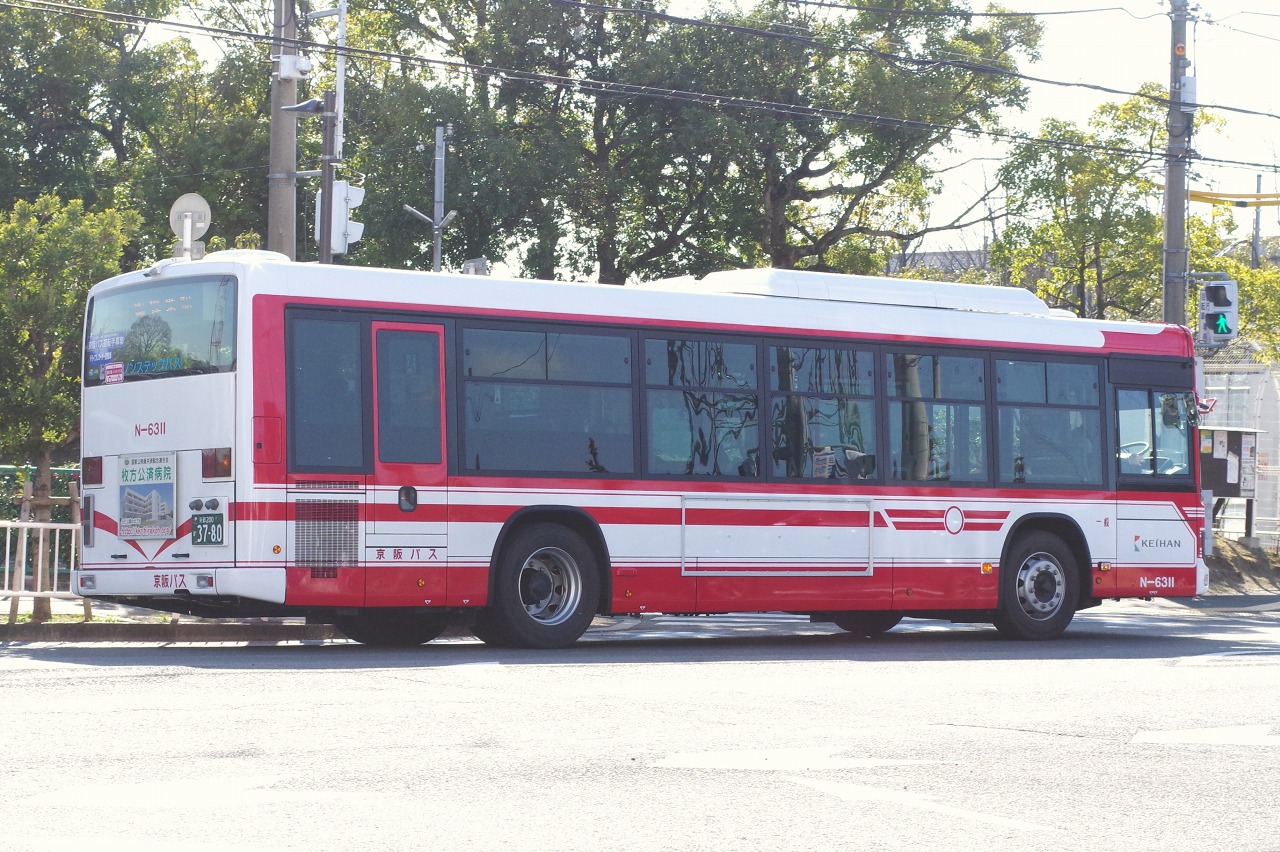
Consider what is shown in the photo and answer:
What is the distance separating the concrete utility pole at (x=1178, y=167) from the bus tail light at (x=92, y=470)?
52.6 ft

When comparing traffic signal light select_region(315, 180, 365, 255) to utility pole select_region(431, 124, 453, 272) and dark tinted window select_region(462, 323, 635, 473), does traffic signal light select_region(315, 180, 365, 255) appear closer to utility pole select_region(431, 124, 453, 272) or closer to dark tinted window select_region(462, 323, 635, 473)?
dark tinted window select_region(462, 323, 635, 473)

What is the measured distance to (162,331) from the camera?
13.4 m

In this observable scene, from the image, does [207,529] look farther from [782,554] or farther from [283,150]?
[283,150]

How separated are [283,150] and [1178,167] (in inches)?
540

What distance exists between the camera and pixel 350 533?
12.9 metres

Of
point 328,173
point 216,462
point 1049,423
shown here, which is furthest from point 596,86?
point 216,462

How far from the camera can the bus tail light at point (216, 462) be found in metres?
12.7


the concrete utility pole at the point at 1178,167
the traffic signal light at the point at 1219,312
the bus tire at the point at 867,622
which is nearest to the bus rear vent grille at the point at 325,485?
the bus tire at the point at 867,622

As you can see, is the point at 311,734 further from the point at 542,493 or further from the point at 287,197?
the point at 287,197

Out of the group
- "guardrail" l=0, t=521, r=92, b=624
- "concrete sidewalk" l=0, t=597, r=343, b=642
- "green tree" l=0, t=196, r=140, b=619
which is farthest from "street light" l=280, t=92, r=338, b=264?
"concrete sidewalk" l=0, t=597, r=343, b=642

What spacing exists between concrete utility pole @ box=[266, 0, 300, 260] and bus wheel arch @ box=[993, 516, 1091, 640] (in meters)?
7.48

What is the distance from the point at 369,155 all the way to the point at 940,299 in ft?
76.5

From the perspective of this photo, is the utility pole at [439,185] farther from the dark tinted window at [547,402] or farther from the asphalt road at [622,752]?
the asphalt road at [622,752]

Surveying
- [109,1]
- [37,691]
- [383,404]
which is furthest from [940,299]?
[109,1]
